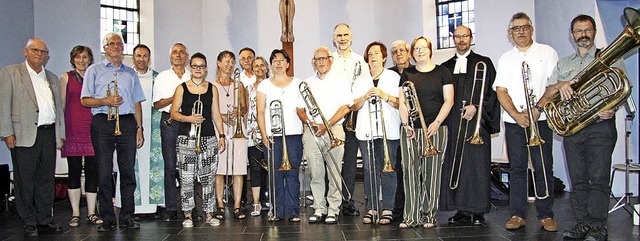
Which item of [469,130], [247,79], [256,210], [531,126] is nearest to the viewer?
[531,126]

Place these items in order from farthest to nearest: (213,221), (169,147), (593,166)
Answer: (169,147), (213,221), (593,166)

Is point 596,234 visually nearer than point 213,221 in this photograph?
Yes

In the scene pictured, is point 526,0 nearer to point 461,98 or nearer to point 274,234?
point 461,98

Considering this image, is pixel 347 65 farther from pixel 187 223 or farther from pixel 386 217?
pixel 187 223

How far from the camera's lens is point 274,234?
4.95 metres

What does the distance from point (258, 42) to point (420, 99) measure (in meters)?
7.13

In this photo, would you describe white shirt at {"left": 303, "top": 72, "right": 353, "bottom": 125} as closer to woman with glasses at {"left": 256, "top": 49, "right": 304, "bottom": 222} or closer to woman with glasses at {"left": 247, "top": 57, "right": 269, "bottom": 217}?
woman with glasses at {"left": 256, "top": 49, "right": 304, "bottom": 222}

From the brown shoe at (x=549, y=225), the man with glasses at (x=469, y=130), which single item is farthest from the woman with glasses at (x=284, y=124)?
the brown shoe at (x=549, y=225)

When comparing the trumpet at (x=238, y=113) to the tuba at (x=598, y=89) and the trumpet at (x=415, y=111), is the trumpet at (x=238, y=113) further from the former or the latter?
the tuba at (x=598, y=89)

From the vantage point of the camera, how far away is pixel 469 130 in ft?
16.8

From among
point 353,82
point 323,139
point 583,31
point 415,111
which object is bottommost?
point 323,139

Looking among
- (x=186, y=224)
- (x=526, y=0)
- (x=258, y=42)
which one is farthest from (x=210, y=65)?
(x=186, y=224)

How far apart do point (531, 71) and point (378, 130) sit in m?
1.37

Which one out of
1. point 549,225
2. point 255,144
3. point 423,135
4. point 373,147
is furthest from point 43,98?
point 549,225
